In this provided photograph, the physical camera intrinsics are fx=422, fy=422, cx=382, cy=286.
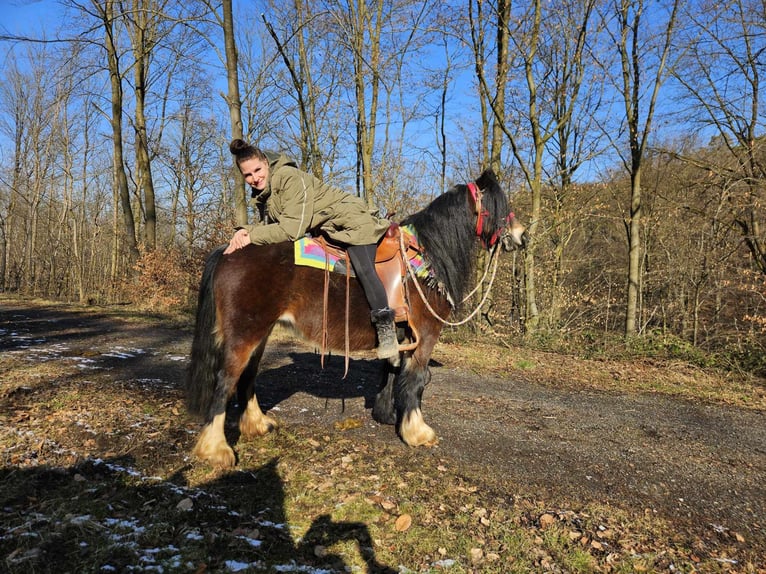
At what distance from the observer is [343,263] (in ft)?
12.5

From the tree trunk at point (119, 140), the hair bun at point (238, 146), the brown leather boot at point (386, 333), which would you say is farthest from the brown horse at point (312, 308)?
the tree trunk at point (119, 140)

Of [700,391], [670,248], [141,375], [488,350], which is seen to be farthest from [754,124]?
[141,375]

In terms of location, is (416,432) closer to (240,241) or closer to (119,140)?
(240,241)

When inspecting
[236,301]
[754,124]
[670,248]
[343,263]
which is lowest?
[236,301]

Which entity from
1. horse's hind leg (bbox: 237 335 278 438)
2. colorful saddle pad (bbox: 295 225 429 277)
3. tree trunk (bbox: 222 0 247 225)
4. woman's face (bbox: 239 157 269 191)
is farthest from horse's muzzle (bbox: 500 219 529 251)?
tree trunk (bbox: 222 0 247 225)

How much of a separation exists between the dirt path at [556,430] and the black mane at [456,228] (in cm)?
151

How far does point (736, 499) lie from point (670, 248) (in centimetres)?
1292

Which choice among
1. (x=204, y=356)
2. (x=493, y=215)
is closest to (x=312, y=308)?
(x=204, y=356)

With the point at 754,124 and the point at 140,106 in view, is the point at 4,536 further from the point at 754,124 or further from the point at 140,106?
the point at 140,106

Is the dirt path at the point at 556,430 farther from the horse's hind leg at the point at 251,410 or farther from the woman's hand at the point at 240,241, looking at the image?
the woman's hand at the point at 240,241

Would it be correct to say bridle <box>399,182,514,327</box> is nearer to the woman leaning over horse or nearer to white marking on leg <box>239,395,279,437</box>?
the woman leaning over horse

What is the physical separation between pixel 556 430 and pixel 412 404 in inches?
65.9

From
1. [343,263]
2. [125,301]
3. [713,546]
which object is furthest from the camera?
[125,301]

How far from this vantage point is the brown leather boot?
378 centimetres
